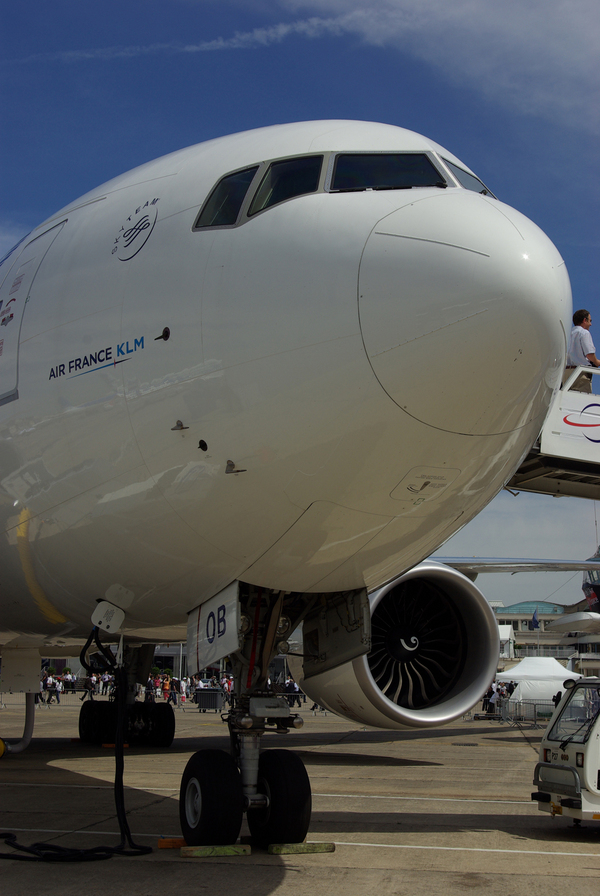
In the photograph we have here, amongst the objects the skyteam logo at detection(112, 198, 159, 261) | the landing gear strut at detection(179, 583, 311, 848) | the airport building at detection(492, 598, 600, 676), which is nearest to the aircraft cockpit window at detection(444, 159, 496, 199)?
the skyteam logo at detection(112, 198, 159, 261)

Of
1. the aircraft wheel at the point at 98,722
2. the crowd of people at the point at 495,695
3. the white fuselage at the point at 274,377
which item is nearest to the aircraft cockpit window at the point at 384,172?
the white fuselage at the point at 274,377

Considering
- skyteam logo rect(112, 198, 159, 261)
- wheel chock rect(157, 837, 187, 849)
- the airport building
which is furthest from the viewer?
the airport building

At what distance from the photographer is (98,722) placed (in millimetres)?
14523

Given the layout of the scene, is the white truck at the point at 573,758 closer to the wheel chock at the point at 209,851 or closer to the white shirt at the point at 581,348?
the wheel chock at the point at 209,851

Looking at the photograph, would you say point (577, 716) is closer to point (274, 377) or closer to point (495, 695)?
point (274, 377)

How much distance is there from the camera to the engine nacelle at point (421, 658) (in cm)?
914

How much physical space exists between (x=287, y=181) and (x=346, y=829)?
5.19 m

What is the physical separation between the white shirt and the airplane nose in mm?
5096

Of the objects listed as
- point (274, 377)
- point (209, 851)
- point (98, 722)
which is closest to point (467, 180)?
point (274, 377)

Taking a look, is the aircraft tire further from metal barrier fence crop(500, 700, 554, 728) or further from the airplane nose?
metal barrier fence crop(500, 700, 554, 728)

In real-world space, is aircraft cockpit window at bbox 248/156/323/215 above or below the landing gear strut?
Answer: above

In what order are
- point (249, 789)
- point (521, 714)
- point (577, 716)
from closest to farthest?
point (249, 789)
point (577, 716)
point (521, 714)

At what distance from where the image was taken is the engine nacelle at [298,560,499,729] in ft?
30.0

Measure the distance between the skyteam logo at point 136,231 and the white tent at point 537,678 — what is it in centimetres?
2539
